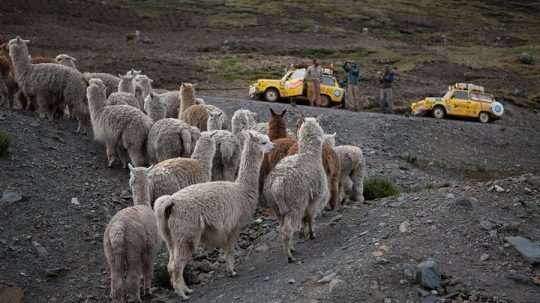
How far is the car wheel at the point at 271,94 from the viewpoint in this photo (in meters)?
30.5

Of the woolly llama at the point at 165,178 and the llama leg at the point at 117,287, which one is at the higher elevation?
the woolly llama at the point at 165,178

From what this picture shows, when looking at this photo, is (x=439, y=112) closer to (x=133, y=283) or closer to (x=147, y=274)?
(x=147, y=274)

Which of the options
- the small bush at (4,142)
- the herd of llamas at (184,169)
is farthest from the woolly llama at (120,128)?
the small bush at (4,142)

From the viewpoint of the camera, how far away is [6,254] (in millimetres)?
11078

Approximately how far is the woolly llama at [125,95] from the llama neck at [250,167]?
6.32 meters

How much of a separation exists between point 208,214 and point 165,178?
219cm

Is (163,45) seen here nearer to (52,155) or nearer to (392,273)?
(52,155)

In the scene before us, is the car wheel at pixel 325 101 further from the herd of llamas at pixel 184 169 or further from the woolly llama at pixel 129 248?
the woolly llama at pixel 129 248

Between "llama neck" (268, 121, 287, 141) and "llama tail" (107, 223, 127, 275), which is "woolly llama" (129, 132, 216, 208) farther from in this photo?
"llama neck" (268, 121, 287, 141)

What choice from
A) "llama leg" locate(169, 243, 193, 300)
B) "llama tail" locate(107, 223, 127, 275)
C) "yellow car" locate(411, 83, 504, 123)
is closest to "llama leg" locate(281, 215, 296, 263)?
"llama leg" locate(169, 243, 193, 300)

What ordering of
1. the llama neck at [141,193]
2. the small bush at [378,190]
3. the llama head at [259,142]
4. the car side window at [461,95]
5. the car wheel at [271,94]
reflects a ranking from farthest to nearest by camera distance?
the car side window at [461,95] → the car wheel at [271,94] → the small bush at [378,190] → the llama neck at [141,193] → the llama head at [259,142]

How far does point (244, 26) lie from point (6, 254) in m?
53.3

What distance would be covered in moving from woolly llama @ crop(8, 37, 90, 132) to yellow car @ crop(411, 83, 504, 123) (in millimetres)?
19094

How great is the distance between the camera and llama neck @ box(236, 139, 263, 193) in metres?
10.3
